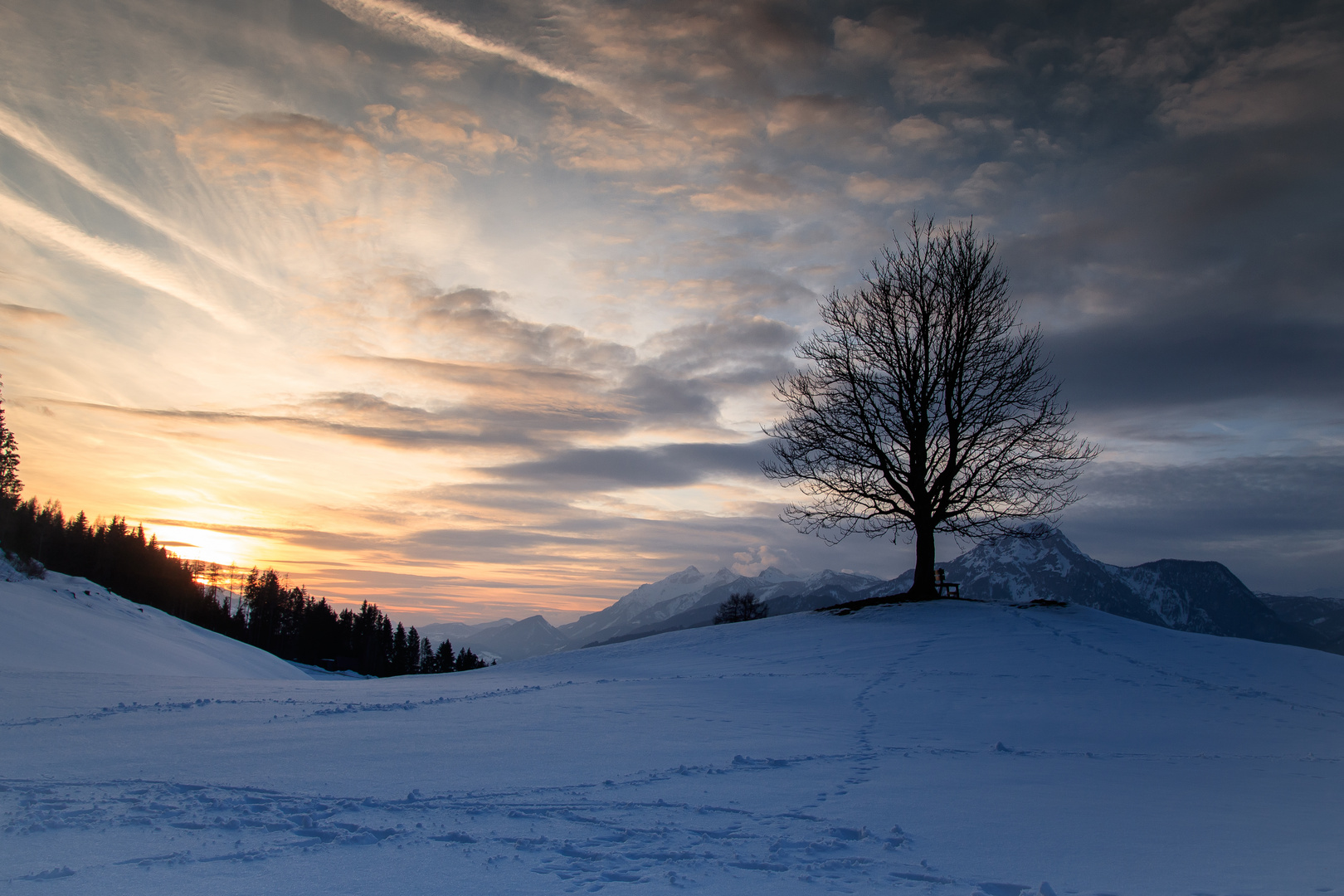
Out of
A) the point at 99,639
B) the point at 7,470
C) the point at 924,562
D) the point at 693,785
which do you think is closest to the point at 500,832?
the point at 693,785

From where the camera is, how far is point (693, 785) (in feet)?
19.7

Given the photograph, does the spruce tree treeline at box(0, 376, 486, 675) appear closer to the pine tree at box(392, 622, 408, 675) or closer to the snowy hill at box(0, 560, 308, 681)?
the pine tree at box(392, 622, 408, 675)

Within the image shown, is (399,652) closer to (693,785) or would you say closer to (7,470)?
(7,470)

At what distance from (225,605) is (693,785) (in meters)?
106

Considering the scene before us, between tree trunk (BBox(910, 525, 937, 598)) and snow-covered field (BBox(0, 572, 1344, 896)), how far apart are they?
25.0 feet

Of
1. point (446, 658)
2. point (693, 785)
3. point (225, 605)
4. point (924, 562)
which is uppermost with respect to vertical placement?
point (924, 562)

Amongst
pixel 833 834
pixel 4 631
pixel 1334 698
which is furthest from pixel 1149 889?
pixel 4 631

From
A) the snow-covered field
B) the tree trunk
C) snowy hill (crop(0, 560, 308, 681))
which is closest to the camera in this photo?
the snow-covered field

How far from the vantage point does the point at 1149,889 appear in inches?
158

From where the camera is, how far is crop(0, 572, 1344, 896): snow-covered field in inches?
163

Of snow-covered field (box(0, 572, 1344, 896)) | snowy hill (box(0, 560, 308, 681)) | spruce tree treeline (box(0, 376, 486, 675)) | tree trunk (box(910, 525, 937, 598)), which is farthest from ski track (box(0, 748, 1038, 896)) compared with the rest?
spruce tree treeline (box(0, 376, 486, 675))

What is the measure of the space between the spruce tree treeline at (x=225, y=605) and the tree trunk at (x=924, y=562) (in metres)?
67.3

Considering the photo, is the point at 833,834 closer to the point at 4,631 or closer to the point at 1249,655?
the point at 1249,655

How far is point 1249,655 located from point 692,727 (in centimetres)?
1245
